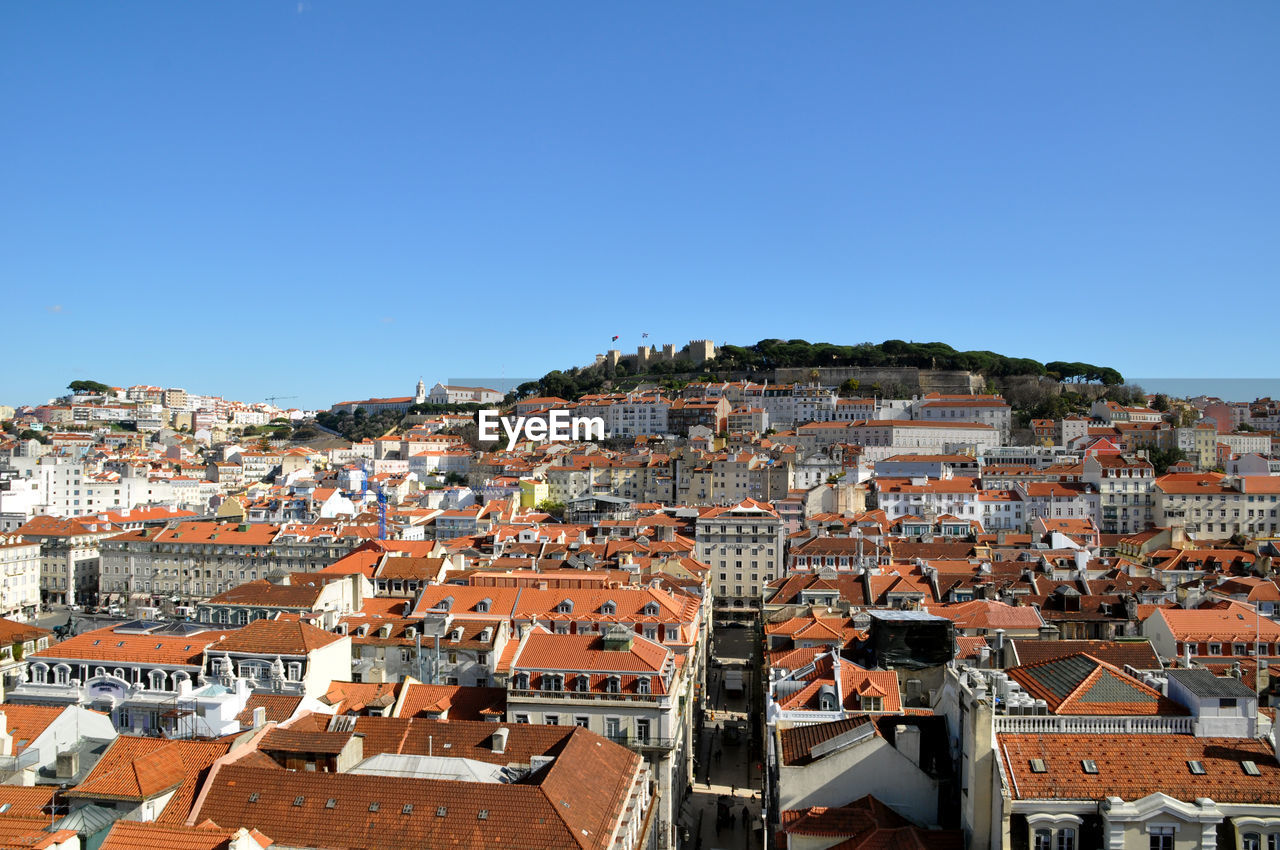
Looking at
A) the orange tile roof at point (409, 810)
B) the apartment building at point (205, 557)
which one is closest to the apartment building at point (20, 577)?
the apartment building at point (205, 557)

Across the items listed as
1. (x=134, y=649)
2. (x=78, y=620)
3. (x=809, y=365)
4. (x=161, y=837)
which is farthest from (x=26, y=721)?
(x=809, y=365)

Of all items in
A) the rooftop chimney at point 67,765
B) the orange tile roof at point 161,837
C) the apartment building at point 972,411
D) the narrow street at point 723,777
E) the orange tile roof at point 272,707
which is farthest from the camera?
the apartment building at point 972,411

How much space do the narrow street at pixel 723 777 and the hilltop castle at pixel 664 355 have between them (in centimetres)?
12020

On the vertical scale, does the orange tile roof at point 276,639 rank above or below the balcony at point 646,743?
above

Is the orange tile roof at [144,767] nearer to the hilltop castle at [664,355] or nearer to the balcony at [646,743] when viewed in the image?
the balcony at [646,743]

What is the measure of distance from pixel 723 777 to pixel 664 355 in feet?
469

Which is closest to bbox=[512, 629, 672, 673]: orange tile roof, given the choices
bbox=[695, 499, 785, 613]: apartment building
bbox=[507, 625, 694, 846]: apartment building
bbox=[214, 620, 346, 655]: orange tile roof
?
bbox=[507, 625, 694, 846]: apartment building

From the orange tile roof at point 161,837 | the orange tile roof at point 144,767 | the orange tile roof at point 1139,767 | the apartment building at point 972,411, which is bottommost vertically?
the orange tile roof at point 161,837

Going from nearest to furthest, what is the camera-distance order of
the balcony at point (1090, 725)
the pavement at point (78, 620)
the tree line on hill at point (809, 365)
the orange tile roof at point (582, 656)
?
1. the balcony at point (1090, 725)
2. the orange tile roof at point (582, 656)
3. the pavement at point (78, 620)
4. the tree line on hill at point (809, 365)

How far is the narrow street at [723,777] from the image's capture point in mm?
31312

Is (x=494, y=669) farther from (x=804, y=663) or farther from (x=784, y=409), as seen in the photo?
(x=784, y=409)

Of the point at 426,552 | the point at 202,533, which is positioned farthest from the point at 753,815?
the point at 202,533

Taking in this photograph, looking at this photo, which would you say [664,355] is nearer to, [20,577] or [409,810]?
[20,577]

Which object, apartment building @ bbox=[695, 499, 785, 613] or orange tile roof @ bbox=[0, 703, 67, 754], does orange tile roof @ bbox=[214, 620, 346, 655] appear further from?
apartment building @ bbox=[695, 499, 785, 613]
